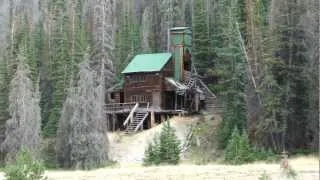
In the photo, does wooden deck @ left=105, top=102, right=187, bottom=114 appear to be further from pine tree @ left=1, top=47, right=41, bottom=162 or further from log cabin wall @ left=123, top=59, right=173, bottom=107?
pine tree @ left=1, top=47, right=41, bottom=162

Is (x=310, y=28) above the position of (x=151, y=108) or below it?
above

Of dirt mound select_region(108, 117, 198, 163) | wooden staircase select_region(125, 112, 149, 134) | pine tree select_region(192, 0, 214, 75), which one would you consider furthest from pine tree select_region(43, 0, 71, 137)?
pine tree select_region(192, 0, 214, 75)

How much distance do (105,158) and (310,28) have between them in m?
16.9

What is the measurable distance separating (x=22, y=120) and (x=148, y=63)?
49.8 ft

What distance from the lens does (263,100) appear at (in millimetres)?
43594

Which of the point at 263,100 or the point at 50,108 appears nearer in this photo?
the point at 263,100

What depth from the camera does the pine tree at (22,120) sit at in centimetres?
4791

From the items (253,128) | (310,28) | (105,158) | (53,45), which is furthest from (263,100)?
(53,45)

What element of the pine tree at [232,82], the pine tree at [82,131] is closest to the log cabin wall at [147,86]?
the pine tree at [232,82]

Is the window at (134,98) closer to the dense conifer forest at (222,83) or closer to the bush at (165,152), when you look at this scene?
the dense conifer forest at (222,83)

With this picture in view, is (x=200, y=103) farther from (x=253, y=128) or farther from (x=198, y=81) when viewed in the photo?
(x=253, y=128)

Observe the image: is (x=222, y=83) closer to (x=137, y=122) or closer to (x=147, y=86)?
(x=137, y=122)

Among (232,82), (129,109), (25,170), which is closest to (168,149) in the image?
(232,82)

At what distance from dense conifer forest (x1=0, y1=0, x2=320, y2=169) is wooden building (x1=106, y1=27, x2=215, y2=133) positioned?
171 centimetres
